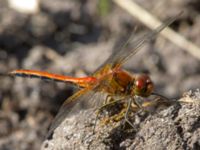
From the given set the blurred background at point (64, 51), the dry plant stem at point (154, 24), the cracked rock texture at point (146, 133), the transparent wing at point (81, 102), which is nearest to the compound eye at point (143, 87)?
the transparent wing at point (81, 102)

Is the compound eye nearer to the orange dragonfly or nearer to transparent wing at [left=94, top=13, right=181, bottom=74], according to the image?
the orange dragonfly

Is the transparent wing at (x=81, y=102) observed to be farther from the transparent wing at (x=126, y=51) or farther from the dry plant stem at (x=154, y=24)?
the dry plant stem at (x=154, y=24)

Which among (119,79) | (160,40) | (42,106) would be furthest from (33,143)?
(160,40)

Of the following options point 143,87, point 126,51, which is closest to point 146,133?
point 143,87

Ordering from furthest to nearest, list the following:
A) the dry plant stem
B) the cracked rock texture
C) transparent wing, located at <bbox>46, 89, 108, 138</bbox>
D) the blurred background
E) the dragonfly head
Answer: the dry plant stem → the blurred background → the dragonfly head → transparent wing, located at <bbox>46, 89, 108, 138</bbox> → the cracked rock texture

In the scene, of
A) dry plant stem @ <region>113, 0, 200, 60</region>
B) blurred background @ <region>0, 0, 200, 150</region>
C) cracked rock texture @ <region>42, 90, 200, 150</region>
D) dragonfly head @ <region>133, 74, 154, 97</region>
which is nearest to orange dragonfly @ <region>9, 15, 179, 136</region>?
dragonfly head @ <region>133, 74, 154, 97</region>

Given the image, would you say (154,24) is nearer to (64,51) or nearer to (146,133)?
(64,51)

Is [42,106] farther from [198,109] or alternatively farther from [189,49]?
[198,109]
